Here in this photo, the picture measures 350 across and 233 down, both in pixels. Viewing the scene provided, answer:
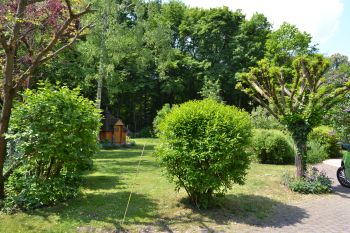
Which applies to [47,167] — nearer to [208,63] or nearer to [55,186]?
[55,186]

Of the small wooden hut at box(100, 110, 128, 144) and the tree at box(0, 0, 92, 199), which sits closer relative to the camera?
the tree at box(0, 0, 92, 199)

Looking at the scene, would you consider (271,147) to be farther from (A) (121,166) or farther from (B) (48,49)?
(B) (48,49)

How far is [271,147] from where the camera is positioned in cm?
1494

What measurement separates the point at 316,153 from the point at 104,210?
11213mm

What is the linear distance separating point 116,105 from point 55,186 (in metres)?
34.8

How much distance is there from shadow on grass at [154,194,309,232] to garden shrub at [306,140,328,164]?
23.4 ft

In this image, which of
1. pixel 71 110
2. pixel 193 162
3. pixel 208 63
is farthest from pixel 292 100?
pixel 208 63

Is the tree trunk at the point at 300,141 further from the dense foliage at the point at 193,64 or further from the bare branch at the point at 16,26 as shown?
the dense foliage at the point at 193,64

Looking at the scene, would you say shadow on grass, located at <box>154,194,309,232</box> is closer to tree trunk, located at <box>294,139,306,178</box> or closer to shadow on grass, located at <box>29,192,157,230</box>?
→ shadow on grass, located at <box>29,192,157,230</box>

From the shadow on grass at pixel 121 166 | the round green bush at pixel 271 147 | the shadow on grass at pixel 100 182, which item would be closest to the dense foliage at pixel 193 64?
the round green bush at pixel 271 147

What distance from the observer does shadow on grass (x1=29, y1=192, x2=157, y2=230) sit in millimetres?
6910

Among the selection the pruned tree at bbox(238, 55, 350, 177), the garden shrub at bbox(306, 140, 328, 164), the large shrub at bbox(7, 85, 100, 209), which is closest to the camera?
the large shrub at bbox(7, 85, 100, 209)

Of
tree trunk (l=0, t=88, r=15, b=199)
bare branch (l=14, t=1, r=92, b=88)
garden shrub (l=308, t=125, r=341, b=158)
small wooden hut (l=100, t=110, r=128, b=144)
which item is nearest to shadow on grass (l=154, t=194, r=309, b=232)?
tree trunk (l=0, t=88, r=15, b=199)

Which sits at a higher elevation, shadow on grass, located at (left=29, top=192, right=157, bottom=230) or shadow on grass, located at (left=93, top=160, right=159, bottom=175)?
shadow on grass, located at (left=93, top=160, right=159, bottom=175)
